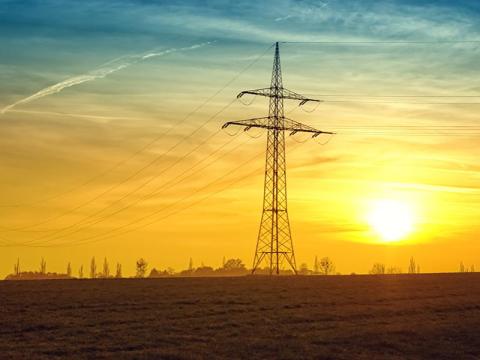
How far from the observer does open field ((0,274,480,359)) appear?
33844 mm

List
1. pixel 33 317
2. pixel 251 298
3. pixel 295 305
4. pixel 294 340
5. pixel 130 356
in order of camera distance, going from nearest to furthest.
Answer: pixel 130 356
pixel 294 340
pixel 33 317
pixel 295 305
pixel 251 298

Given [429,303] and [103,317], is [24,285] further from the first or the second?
[429,303]

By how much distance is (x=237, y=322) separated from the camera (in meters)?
41.6

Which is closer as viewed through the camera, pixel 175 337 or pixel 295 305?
pixel 175 337

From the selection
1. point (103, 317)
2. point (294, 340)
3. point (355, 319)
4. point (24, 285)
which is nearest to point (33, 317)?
point (103, 317)

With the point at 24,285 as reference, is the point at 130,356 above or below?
below

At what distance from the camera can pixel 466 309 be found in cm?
5194

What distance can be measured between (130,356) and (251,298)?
2293 centimetres

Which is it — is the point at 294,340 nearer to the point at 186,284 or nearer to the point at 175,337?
the point at 175,337

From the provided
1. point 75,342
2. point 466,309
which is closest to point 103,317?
point 75,342

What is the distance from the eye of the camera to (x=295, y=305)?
165ft

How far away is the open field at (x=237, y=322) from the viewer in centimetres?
3384

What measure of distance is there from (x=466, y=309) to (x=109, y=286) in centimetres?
3132

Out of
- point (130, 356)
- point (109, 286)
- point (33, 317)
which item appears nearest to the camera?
point (130, 356)
